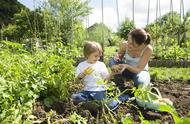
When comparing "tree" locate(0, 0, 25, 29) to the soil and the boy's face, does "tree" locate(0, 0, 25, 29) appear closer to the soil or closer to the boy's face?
the boy's face

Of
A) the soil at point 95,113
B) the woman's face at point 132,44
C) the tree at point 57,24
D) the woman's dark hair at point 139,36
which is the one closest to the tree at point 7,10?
the tree at point 57,24

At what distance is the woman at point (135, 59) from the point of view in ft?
12.8

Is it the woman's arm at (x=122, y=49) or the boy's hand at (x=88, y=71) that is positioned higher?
the woman's arm at (x=122, y=49)

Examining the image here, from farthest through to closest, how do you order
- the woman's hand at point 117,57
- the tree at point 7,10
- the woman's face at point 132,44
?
the tree at point 7,10 < the woman's hand at point 117,57 < the woman's face at point 132,44

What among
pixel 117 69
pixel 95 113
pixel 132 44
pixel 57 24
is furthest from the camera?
pixel 57 24

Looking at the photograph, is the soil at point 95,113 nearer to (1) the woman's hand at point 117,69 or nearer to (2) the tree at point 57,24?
(1) the woman's hand at point 117,69

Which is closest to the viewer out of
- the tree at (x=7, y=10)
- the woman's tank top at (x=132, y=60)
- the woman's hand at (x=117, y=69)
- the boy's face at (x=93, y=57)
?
the boy's face at (x=93, y=57)

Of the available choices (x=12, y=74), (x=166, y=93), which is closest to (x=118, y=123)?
(x=12, y=74)

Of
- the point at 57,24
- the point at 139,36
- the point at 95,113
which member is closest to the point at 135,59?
the point at 139,36

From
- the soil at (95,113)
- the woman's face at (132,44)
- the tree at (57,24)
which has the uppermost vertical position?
the tree at (57,24)

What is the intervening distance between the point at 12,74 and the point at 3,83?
320 mm

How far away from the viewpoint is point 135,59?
14.0ft

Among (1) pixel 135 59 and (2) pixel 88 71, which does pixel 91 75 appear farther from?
(1) pixel 135 59

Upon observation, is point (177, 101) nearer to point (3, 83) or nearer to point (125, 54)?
point (125, 54)
